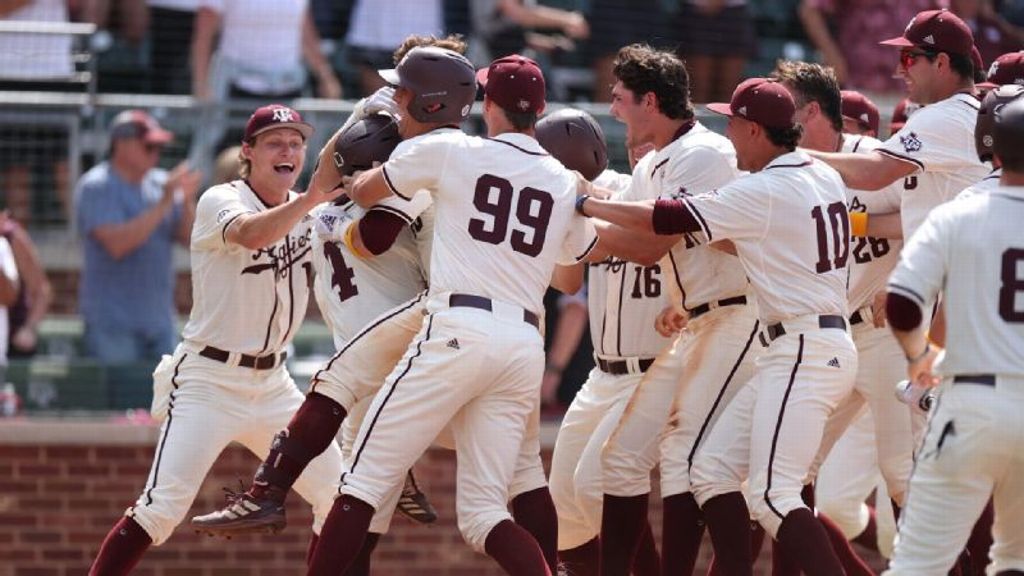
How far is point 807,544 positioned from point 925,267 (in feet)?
4.31

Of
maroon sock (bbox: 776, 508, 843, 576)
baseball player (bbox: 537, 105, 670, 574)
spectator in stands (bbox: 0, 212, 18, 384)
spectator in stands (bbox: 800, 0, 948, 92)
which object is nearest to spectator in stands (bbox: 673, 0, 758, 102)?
spectator in stands (bbox: 800, 0, 948, 92)

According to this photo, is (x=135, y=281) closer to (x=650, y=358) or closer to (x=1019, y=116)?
(x=650, y=358)

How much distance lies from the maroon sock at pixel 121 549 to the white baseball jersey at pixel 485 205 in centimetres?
180

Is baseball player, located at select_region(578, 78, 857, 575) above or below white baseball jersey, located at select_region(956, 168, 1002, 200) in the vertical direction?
below

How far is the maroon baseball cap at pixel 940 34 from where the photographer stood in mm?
7496

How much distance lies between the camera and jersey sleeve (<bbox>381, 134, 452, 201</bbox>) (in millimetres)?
6730

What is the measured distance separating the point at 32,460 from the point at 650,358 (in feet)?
13.8

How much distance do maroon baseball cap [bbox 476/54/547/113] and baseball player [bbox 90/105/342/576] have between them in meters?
1.20

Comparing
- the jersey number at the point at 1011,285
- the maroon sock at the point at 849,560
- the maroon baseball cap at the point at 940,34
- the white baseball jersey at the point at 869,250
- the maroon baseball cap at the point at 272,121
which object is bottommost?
the maroon sock at the point at 849,560

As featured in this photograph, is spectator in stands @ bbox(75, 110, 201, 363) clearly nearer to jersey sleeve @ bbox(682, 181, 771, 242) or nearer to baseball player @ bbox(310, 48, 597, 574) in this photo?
baseball player @ bbox(310, 48, 597, 574)

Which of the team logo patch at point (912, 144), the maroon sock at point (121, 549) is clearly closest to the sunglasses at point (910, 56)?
the team logo patch at point (912, 144)

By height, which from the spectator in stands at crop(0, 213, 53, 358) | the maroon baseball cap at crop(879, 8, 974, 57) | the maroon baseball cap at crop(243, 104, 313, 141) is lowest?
the spectator in stands at crop(0, 213, 53, 358)

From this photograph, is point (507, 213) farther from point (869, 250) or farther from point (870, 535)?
point (870, 535)

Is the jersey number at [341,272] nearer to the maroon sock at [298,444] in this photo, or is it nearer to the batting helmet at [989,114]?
the maroon sock at [298,444]
